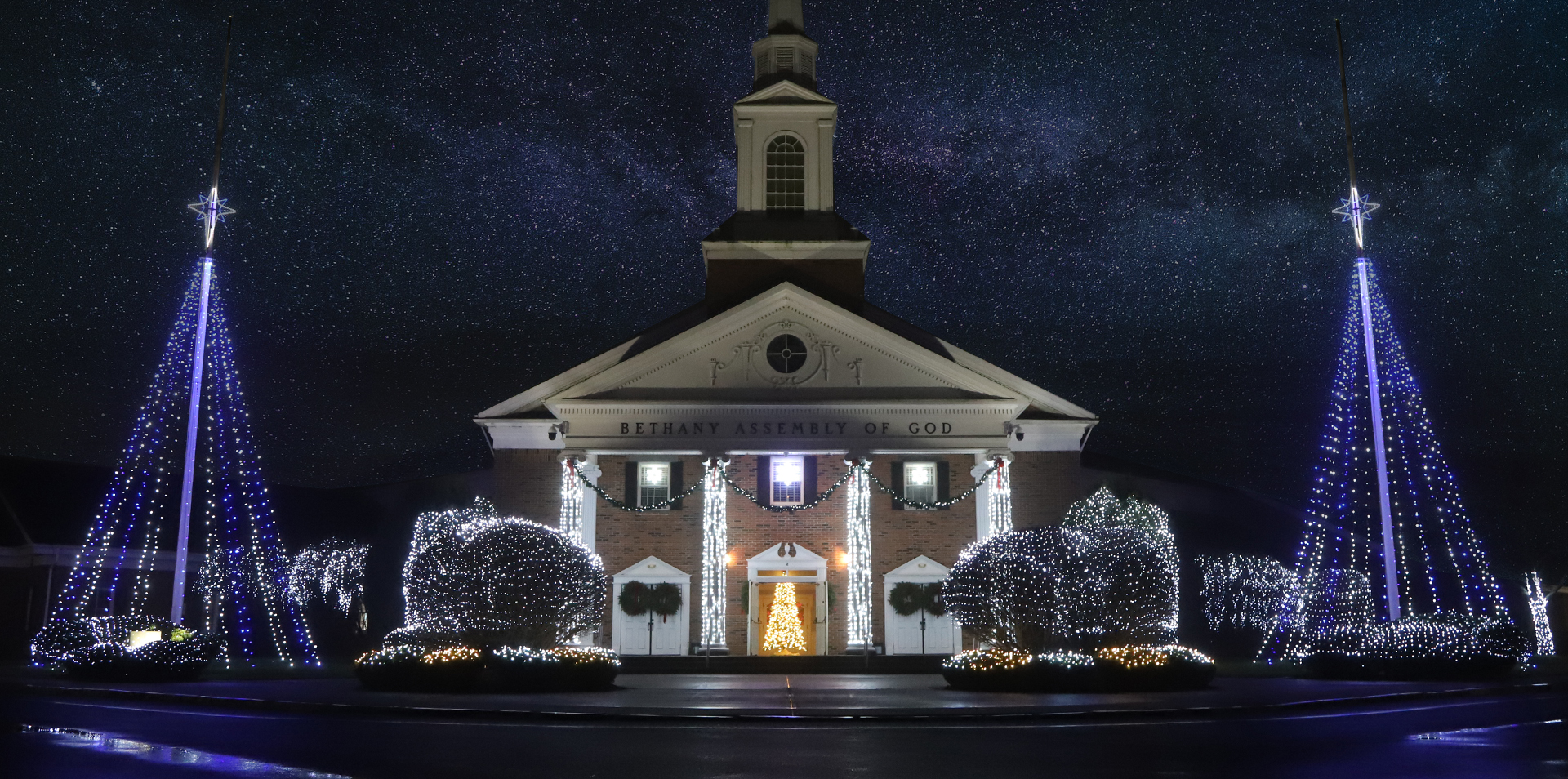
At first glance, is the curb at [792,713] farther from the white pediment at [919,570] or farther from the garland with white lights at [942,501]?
the white pediment at [919,570]

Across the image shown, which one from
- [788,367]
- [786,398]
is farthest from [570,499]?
[788,367]

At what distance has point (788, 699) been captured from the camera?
1772 cm

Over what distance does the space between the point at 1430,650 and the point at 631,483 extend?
1996 cm

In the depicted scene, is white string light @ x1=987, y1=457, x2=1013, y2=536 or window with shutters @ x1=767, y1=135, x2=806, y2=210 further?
window with shutters @ x1=767, y1=135, x2=806, y2=210

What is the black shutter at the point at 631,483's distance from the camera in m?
33.2

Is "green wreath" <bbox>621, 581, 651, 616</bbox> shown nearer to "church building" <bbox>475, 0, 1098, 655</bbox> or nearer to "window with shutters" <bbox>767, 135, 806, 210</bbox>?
"church building" <bbox>475, 0, 1098, 655</bbox>

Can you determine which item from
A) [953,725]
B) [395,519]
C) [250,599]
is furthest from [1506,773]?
[395,519]

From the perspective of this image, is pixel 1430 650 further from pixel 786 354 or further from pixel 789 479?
pixel 789 479

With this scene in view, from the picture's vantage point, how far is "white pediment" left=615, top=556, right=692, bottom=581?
106 ft

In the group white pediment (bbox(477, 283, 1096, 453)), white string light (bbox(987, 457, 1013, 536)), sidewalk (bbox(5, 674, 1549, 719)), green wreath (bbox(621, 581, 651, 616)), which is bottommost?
sidewalk (bbox(5, 674, 1549, 719))

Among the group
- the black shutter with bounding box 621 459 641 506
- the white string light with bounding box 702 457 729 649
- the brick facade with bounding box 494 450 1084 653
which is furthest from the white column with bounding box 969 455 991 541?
the black shutter with bounding box 621 459 641 506

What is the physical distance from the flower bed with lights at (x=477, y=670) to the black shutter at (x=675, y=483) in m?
13.0

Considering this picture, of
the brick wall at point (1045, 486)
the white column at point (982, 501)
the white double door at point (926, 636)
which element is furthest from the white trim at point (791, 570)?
the brick wall at point (1045, 486)

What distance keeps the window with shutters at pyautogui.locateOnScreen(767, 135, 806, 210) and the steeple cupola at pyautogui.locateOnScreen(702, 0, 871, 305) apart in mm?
26
